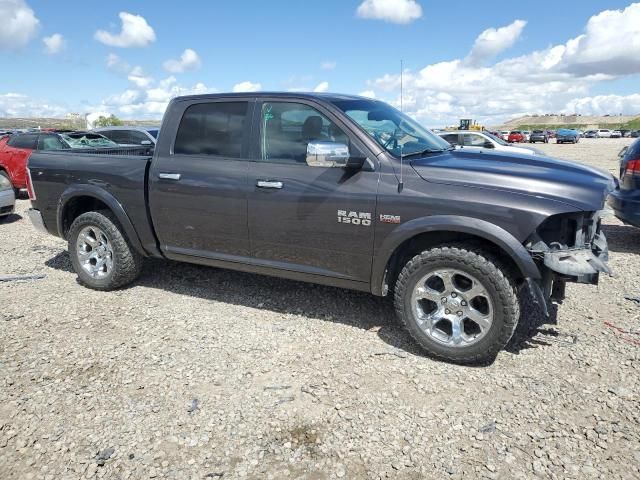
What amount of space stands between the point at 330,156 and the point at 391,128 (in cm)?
91

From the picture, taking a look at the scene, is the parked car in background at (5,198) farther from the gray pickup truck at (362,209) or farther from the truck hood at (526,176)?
the truck hood at (526,176)

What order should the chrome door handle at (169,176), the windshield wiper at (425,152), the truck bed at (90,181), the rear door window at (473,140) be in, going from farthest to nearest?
the rear door window at (473,140) → the truck bed at (90,181) → the chrome door handle at (169,176) → the windshield wiper at (425,152)

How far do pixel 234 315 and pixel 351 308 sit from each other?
3.60 feet

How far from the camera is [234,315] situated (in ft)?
14.8

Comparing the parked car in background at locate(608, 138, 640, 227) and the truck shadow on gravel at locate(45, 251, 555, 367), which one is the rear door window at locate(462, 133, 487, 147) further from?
the truck shadow on gravel at locate(45, 251, 555, 367)

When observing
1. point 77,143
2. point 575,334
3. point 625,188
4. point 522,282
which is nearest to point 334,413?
point 522,282

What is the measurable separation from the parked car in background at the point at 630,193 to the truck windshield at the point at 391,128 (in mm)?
3022

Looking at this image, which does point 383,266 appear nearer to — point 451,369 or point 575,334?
point 451,369

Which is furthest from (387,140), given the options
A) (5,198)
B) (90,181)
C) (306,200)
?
(5,198)

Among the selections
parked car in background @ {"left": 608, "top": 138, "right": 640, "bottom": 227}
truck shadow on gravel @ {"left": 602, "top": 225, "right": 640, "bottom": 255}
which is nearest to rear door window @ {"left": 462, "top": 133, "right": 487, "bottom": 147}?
truck shadow on gravel @ {"left": 602, "top": 225, "right": 640, "bottom": 255}

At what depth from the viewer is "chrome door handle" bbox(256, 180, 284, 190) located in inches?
156

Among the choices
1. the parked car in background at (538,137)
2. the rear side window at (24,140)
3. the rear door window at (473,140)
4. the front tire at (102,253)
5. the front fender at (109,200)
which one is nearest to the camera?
the front fender at (109,200)

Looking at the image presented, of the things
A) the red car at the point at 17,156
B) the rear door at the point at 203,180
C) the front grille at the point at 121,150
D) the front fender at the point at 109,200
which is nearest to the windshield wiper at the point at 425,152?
the rear door at the point at 203,180

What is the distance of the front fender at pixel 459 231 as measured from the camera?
3258 millimetres
